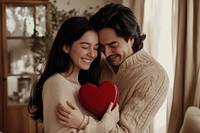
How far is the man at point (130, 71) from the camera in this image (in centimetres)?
143

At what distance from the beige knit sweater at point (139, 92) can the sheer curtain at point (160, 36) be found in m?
1.09

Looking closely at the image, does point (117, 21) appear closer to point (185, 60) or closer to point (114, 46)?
point (114, 46)

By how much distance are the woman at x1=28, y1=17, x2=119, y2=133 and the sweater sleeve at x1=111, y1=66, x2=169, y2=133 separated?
0.20 feet

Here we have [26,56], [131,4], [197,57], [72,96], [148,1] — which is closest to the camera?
[72,96]

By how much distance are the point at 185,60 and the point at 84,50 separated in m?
1.15

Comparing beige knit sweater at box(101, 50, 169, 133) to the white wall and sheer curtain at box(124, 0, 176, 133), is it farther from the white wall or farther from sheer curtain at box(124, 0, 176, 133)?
the white wall

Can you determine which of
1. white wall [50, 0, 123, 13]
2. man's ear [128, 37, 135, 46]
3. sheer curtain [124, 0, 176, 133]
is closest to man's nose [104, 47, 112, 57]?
man's ear [128, 37, 135, 46]

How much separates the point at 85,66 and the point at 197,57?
3.67ft

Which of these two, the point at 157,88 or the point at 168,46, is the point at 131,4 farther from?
the point at 157,88

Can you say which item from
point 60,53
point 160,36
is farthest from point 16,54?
point 60,53

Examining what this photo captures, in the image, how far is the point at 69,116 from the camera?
127cm

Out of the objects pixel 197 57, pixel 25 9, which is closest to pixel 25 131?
pixel 25 9

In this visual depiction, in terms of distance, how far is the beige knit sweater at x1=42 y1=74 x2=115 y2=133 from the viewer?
1.31m

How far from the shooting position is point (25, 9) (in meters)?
3.94
